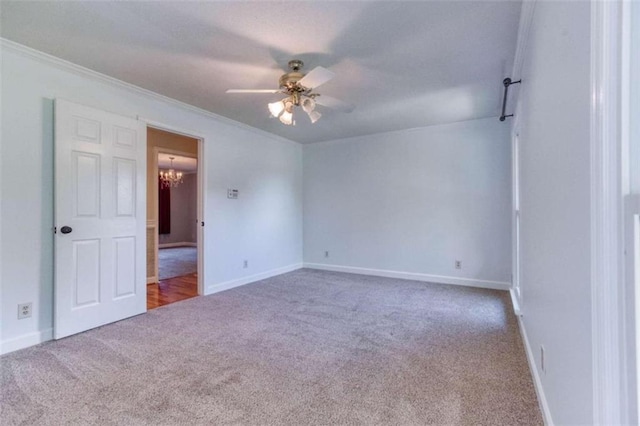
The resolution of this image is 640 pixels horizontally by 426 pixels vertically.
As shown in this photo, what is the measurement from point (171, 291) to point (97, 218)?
1572mm

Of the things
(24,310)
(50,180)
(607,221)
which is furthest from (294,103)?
(24,310)

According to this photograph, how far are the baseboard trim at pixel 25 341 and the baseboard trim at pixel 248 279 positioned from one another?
1557 millimetres

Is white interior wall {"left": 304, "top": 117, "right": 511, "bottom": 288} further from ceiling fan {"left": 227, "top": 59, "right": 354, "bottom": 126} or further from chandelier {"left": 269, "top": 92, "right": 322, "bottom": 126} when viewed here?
chandelier {"left": 269, "top": 92, "right": 322, "bottom": 126}

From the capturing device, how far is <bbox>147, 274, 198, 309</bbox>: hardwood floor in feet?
11.7

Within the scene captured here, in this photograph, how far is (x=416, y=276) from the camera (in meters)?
4.60

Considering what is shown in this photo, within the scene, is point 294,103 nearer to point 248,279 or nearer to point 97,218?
point 97,218

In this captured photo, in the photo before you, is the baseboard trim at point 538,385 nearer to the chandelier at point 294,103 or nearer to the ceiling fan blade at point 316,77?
the ceiling fan blade at point 316,77

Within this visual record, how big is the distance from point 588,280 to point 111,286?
3.48 metres

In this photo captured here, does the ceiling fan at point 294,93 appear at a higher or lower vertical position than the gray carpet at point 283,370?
higher

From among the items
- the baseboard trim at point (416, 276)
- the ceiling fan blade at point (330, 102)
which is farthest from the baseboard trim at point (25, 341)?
the baseboard trim at point (416, 276)

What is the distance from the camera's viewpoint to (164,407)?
5.36 ft

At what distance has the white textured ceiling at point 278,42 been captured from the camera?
1.90 metres

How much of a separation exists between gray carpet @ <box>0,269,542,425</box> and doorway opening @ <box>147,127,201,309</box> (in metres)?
0.97

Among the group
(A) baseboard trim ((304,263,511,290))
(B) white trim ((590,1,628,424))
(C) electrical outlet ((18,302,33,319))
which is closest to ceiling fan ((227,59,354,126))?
(B) white trim ((590,1,628,424))
